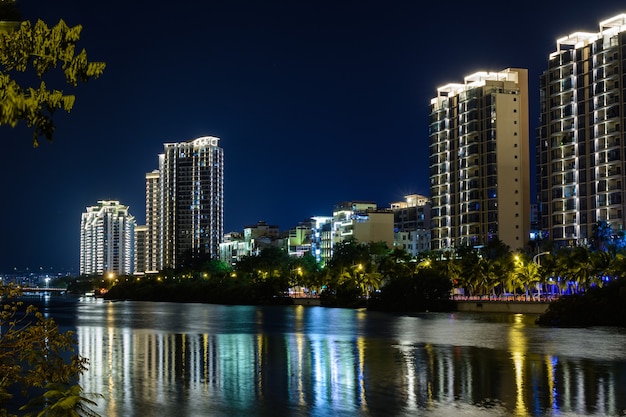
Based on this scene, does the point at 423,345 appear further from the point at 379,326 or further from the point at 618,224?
the point at 618,224

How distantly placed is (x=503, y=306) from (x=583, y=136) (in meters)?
42.0

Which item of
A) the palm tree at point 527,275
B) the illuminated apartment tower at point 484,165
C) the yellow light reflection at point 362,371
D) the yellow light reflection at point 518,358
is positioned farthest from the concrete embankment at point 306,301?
the yellow light reflection at point 362,371

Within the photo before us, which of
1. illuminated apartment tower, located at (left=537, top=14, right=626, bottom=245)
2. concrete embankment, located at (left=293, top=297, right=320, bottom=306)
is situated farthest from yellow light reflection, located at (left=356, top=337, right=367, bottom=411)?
concrete embankment, located at (left=293, top=297, right=320, bottom=306)

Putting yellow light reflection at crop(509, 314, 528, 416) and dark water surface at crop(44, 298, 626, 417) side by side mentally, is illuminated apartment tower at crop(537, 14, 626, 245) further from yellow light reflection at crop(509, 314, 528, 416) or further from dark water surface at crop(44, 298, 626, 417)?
dark water surface at crop(44, 298, 626, 417)

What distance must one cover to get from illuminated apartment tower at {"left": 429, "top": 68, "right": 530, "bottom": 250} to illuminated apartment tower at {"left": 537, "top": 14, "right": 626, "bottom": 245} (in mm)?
6624

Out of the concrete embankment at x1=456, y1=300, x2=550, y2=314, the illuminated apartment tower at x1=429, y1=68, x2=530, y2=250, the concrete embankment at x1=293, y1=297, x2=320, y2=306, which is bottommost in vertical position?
the concrete embankment at x1=293, y1=297, x2=320, y2=306

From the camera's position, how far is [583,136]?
129 m

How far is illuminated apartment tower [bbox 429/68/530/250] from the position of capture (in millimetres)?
145250

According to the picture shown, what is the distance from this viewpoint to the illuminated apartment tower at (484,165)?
14525cm

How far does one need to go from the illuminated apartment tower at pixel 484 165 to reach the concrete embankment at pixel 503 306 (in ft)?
134

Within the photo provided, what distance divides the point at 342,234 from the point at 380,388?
162 meters

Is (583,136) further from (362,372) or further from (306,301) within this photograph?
(362,372)

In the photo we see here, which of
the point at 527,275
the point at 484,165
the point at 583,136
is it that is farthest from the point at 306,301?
the point at 583,136

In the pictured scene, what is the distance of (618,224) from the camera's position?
118250 mm
